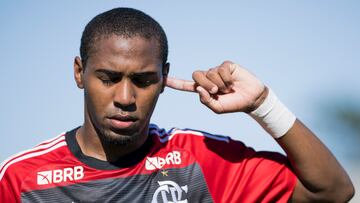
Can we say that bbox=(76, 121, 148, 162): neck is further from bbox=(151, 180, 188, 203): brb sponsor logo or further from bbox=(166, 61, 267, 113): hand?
bbox=(166, 61, 267, 113): hand

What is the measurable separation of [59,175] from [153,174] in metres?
0.62

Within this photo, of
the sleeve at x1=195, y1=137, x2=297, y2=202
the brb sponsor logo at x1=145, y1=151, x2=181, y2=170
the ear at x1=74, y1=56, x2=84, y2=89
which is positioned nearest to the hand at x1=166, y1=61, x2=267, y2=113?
the sleeve at x1=195, y1=137, x2=297, y2=202

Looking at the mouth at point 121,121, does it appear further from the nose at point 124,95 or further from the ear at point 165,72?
the ear at point 165,72

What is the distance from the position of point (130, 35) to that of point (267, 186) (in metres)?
1.34

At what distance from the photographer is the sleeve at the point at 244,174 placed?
4324 mm

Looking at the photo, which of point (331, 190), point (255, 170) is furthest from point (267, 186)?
point (331, 190)

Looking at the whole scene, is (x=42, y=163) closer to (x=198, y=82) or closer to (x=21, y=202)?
(x=21, y=202)

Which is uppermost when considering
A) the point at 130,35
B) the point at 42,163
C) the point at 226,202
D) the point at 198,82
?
the point at 130,35

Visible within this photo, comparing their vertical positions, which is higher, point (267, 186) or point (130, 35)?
point (130, 35)

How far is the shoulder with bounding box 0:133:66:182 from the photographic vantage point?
4211mm

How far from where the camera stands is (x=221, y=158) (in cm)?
443

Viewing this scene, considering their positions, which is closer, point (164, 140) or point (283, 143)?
point (283, 143)

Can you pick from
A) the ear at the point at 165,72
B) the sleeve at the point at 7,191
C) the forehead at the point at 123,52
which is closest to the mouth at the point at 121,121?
the forehead at the point at 123,52

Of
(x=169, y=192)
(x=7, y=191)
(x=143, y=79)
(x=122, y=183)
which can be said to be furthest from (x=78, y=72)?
(x=169, y=192)
